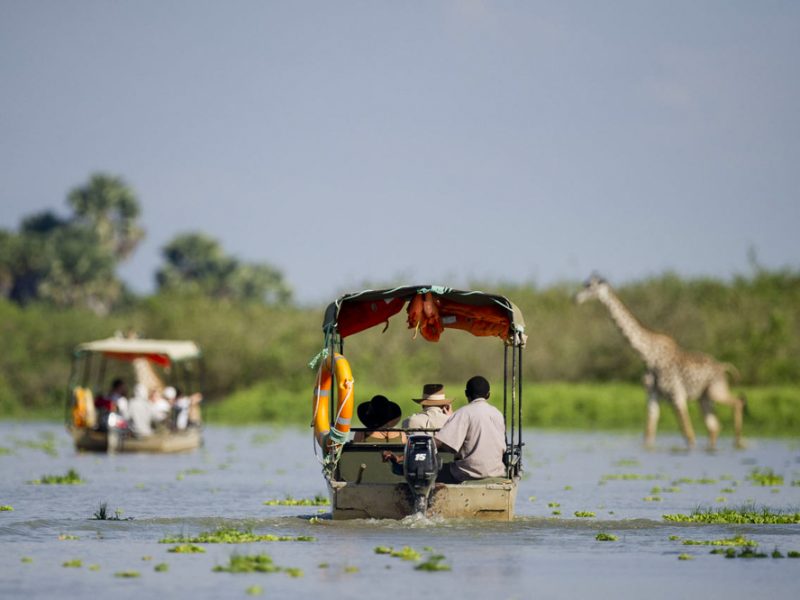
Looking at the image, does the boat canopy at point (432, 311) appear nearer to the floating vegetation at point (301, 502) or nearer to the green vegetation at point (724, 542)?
the floating vegetation at point (301, 502)

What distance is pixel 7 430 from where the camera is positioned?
48.4 m

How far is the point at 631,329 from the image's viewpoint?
38.5 metres

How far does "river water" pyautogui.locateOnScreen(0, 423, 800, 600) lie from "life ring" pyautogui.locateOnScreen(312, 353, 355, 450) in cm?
103

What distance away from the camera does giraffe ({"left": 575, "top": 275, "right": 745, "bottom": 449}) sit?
3809 centimetres

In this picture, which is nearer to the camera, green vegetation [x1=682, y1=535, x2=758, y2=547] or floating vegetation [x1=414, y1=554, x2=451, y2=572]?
floating vegetation [x1=414, y1=554, x2=451, y2=572]

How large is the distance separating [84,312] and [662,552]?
5219cm

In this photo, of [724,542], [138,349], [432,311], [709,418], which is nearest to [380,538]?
[724,542]

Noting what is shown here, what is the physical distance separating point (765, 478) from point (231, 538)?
13195 millimetres

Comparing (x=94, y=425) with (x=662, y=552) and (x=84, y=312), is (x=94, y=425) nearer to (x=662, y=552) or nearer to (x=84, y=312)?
(x=662, y=552)

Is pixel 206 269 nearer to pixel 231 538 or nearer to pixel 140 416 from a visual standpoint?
pixel 140 416

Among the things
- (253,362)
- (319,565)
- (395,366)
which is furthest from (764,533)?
(253,362)

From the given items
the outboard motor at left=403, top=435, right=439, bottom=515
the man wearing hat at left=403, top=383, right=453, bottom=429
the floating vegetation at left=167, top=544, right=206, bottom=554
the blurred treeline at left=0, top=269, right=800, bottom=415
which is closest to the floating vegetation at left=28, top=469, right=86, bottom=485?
the man wearing hat at left=403, top=383, right=453, bottom=429

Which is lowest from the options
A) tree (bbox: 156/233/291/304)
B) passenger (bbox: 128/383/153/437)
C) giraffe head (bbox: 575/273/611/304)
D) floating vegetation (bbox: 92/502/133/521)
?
floating vegetation (bbox: 92/502/133/521)

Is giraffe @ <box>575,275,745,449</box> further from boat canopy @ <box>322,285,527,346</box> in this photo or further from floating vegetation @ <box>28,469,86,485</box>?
boat canopy @ <box>322,285,527,346</box>
